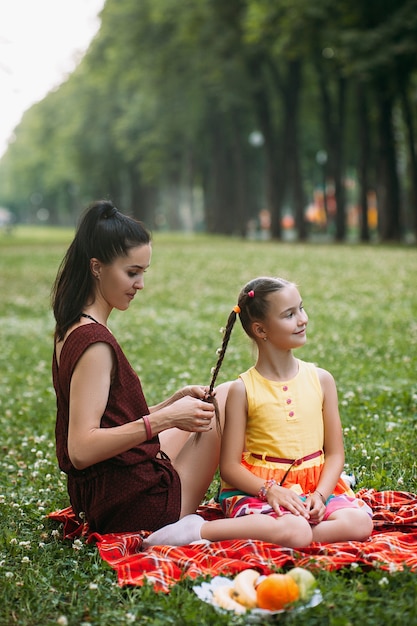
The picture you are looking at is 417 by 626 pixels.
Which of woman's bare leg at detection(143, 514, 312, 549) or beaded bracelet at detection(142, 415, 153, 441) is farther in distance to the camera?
beaded bracelet at detection(142, 415, 153, 441)

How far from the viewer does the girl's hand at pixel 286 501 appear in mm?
4465

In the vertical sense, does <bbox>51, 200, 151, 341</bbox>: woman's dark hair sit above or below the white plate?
above

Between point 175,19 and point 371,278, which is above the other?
point 175,19

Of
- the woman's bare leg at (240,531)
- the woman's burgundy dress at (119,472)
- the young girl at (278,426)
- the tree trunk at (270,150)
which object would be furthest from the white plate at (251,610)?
the tree trunk at (270,150)

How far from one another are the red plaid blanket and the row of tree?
88.0 feet

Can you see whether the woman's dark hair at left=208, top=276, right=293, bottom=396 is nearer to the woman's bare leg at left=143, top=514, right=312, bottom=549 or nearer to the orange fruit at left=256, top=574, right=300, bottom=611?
the woman's bare leg at left=143, top=514, right=312, bottom=549

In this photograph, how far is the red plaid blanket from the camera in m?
4.20

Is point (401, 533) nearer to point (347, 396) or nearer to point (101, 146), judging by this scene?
point (347, 396)

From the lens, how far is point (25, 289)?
22.1 m

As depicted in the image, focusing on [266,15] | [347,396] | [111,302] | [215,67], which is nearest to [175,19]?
[215,67]

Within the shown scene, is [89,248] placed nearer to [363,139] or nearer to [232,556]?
[232,556]

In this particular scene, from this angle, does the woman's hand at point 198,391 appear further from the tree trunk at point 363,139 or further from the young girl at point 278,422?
the tree trunk at point 363,139

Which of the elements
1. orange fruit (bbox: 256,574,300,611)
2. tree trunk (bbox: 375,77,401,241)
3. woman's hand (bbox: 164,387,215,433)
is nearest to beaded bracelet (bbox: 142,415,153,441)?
woman's hand (bbox: 164,387,215,433)

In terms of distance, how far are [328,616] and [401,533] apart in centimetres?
116
